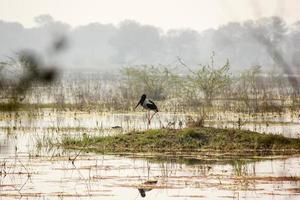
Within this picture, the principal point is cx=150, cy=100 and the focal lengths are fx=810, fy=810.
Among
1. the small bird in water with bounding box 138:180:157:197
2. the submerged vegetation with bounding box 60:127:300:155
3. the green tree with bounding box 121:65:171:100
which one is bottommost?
the small bird in water with bounding box 138:180:157:197

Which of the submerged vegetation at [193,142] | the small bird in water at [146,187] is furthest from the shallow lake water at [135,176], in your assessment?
the submerged vegetation at [193,142]

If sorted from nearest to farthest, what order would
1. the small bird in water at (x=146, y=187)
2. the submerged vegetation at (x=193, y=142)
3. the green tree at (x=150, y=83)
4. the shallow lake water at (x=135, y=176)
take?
the shallow lake water at (x=135, y=176), the small bird in water at (x=146, y=187), the submerged vegetation at (x=193, y=142), the green tree at (x=150, y=83)

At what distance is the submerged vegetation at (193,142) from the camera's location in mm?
15617

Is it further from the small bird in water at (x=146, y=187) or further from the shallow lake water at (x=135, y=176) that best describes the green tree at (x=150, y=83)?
the small bird in water at (x=146, y=187)

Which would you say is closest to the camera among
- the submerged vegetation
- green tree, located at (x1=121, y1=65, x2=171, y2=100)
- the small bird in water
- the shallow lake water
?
the shallow lake water

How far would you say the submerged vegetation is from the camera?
615 inches

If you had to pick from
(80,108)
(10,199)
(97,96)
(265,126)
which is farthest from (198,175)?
(97,96)

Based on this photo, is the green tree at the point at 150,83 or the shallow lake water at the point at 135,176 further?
the green tree at the point at 150,83

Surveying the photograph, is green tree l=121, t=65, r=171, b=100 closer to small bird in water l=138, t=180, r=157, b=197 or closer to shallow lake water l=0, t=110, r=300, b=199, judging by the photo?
shallow lake water l=0, t=110, r=300, b=199

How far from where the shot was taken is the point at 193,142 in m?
15.9

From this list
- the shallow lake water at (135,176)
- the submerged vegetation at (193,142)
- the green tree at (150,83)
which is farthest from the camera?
the green tree at (150,83)

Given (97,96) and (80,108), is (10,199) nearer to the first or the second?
(80,108)

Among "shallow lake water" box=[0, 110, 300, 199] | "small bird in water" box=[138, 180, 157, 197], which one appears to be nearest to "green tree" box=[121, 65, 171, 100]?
"shallow lake water" box=[0, 110, 300, 199]

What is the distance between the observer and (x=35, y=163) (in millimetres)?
13828
